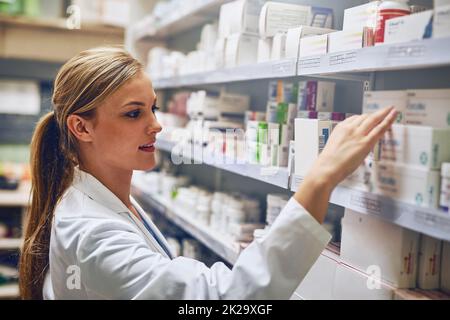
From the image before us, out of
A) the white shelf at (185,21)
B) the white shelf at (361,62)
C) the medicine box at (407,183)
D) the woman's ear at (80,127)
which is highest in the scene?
the white shelf at (185,21)

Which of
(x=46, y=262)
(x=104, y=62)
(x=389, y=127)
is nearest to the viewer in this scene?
(x=389, y=127)

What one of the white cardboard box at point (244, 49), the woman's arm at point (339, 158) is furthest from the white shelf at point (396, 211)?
the white cardboard box at point (244, 49)

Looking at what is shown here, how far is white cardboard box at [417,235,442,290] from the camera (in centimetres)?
118

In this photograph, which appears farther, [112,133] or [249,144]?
[249,144]

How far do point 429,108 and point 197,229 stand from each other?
128 cm

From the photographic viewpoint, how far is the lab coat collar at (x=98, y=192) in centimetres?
136

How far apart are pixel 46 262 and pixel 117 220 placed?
1.30 ft

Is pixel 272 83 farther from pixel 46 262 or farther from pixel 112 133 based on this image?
pixel 46 262

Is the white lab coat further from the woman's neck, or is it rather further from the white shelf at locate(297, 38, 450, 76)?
the white shelf at locate(297, 38, 450, 76)

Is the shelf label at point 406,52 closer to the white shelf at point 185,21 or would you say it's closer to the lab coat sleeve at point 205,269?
the lab coat sleeve at point 205,269

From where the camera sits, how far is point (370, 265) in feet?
4.09

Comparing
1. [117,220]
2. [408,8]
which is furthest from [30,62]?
[408,8]

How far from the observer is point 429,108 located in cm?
112

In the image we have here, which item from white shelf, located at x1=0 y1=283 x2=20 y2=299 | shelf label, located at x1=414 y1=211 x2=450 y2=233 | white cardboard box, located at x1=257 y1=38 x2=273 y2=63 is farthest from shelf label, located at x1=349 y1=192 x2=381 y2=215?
white shelf, located at x1=0 y1=283 x2=20 y2=299
